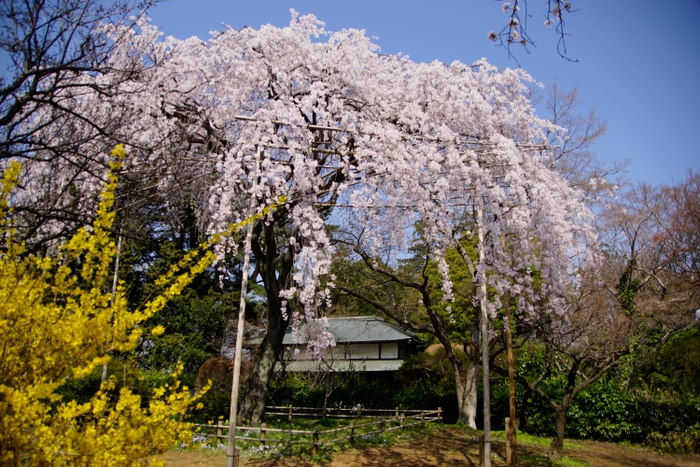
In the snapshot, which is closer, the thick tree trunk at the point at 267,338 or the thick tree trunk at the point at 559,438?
the thick tree trunk at the point at 559,438

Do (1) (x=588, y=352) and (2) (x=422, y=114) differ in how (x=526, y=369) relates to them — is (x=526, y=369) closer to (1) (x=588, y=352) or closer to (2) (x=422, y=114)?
(1) (x=588, y=352)

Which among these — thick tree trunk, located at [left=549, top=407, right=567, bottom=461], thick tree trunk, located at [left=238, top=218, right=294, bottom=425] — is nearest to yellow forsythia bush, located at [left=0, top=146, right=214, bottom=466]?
thick tree trunk, located at [left=238, top=218, right=294, bottom=425]

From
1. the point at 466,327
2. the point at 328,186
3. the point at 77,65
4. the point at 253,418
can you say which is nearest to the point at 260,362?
the point at 253,418

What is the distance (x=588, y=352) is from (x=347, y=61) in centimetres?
734

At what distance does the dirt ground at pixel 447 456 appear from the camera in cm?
918

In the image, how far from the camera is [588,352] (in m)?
9.98

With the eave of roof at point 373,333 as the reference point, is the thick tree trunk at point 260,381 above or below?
below

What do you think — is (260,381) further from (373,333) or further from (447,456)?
(373,333)

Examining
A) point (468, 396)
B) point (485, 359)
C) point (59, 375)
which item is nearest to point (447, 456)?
point (485, 359)

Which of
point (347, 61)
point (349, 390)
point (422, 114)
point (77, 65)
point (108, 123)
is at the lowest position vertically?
point (349, 390)

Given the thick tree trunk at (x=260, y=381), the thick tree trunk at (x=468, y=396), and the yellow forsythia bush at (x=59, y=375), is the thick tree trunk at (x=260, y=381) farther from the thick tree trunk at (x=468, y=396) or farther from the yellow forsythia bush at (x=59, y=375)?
the yellow forsythia bush at (x=59, y=375)

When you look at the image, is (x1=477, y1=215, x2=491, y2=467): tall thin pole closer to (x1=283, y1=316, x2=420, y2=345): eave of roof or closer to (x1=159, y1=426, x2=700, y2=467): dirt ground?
(x1=159, y1=426, x2=700, y2=467): dirt ground

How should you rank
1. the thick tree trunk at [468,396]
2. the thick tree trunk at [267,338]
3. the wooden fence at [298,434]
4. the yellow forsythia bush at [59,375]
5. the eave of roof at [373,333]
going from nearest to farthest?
the yellow forsythia bush at [59,375], the wooden fence at [298,434], the thick tree trunk at [267,338], the thick tree trunk at [468,396], the eave of roof at [373,333]

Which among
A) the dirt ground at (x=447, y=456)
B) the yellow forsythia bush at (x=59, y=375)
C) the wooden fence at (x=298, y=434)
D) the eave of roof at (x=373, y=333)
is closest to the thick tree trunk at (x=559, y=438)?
the dirt ground at (x=447, y=456)
